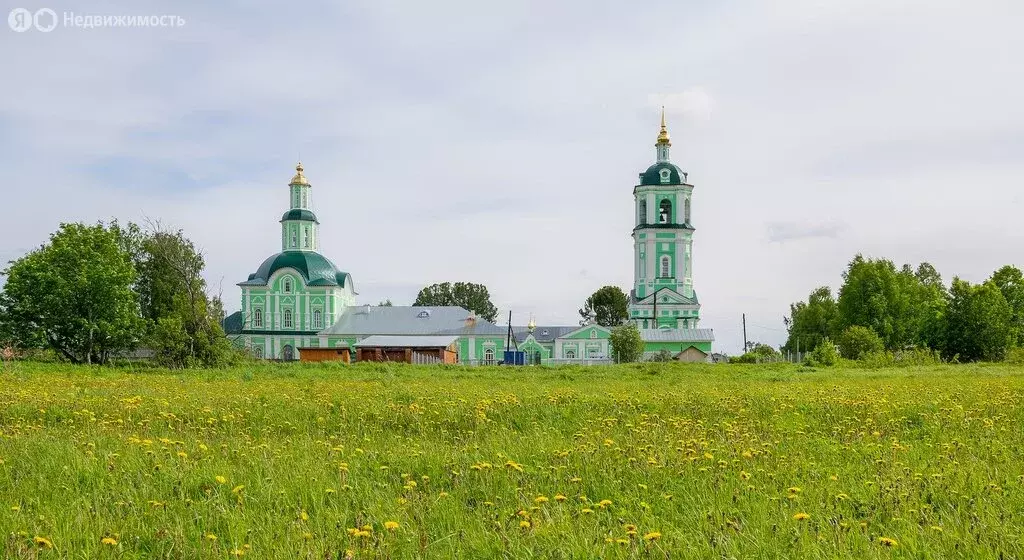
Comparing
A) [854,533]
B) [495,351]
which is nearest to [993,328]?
[495,351]

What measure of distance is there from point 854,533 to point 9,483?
21.4 ft

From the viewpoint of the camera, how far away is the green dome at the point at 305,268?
7425 centimetres

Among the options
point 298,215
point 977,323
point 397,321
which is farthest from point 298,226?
point 977,323

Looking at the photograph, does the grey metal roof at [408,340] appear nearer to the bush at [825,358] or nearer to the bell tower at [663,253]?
the bell tower at [663,253]

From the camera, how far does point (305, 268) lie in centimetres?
7456

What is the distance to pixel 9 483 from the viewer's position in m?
6.49

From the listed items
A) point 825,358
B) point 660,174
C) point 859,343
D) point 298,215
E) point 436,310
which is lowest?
point 825,358

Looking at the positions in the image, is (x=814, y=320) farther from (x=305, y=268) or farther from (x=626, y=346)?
(x=305, y=268)

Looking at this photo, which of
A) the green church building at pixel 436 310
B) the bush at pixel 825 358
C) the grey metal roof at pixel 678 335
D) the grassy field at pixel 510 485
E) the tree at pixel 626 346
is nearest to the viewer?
the grassy field at pixel 510 485

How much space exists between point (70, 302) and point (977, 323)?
2224 inches

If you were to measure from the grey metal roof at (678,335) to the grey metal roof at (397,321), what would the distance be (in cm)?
1619

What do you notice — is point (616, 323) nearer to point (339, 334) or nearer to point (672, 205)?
point (672, 205)

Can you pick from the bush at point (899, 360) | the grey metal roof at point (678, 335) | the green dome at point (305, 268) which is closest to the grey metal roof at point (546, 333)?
the grey metal roof at point (678, 335)

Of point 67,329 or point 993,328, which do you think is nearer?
point 67,329
